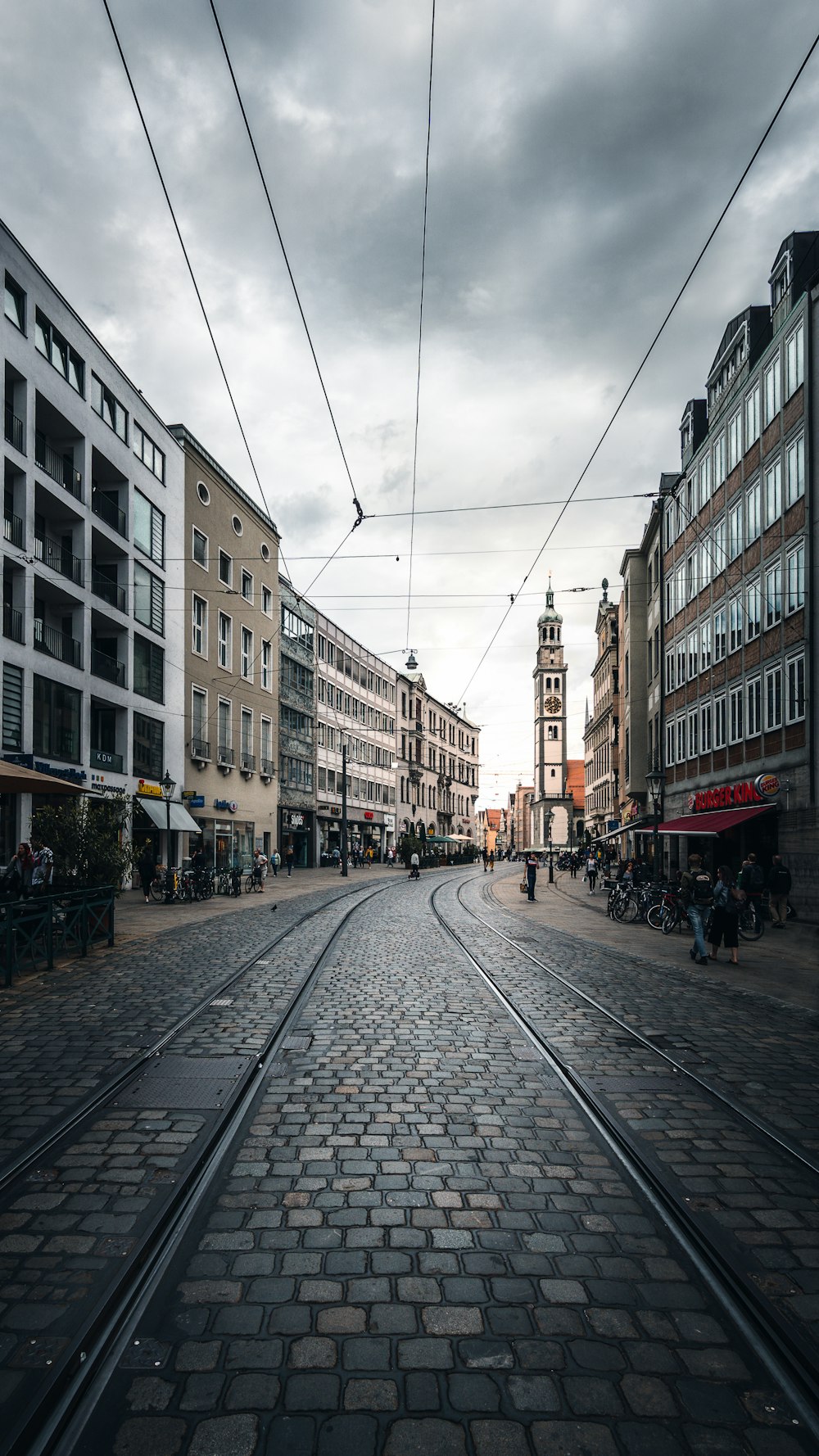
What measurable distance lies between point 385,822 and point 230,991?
6501cm

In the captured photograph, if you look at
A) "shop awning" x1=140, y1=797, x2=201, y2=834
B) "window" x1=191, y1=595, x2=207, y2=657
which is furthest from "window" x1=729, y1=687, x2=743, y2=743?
"window" x1=191, y1=595, x2=207, y2=657

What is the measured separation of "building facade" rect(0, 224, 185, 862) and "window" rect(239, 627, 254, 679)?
709cm

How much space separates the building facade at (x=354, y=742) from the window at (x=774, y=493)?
34255 mm

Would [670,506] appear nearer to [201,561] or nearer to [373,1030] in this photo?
[201,561]

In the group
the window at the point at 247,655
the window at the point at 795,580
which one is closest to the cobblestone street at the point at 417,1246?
the window at the point at 795,580

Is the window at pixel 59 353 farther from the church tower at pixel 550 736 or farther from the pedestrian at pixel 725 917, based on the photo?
the church tower at pixel 550 736

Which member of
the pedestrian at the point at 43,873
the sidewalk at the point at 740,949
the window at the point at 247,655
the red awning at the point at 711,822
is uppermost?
the window at the point at 247,655

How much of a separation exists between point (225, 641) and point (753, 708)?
84.0 feet

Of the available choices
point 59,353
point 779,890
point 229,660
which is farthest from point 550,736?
point 779,890

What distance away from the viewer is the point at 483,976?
1221 cm

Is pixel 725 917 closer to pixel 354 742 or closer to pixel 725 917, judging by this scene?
pixel 725 917

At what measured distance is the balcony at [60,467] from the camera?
28828 mm

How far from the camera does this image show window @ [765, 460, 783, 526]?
2445 centimetres

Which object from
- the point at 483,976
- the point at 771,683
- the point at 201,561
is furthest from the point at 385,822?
the point at 483,976
